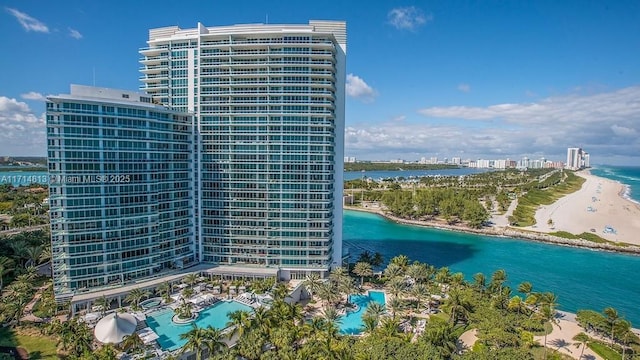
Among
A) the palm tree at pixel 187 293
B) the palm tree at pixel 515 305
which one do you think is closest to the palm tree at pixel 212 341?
the palm tree at pixel 187 293

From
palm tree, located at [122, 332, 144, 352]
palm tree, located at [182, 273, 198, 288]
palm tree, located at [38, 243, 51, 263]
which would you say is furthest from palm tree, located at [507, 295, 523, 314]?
palm tree, located at [38, 243, 51, 263]

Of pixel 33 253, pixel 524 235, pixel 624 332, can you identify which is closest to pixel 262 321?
pixel 624 332

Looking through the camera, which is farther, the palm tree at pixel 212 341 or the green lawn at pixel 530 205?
the green lawn at pixel 530 205

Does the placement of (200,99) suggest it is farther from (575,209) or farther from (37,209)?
(575,209)

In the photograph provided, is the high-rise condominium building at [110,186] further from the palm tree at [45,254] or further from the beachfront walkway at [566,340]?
the beachfront walkway at [566,340]

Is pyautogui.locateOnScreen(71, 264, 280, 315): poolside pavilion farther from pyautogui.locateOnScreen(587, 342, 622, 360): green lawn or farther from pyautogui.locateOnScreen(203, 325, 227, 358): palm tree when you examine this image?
pyautogui.locateOnScreen(587, 342, 622, 360): green lawn

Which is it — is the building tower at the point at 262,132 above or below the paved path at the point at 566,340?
above
